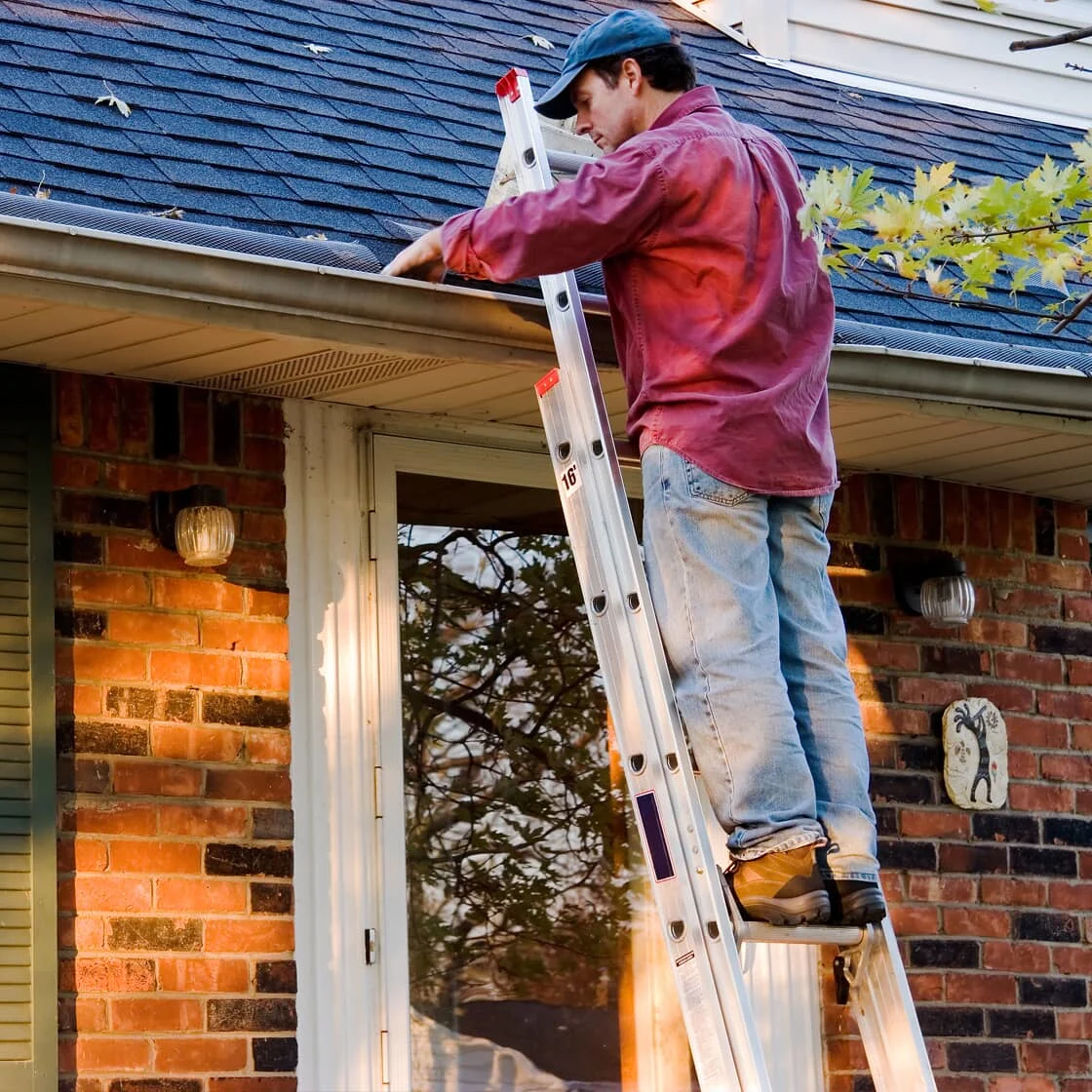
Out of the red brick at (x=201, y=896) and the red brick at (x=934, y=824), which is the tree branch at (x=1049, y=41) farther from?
the red brick at (x=934, y=824)

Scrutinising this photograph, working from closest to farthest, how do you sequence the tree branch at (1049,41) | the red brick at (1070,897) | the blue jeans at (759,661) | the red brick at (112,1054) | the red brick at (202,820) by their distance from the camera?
the tree branch at (1049,41) → the blue jeans at (759,661) → the red brick at (112,1054) → the red brick at (202,820) → the red brick at (1070,897)

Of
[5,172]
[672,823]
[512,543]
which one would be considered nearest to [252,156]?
[5,172]

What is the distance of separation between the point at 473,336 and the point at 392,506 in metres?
0.98

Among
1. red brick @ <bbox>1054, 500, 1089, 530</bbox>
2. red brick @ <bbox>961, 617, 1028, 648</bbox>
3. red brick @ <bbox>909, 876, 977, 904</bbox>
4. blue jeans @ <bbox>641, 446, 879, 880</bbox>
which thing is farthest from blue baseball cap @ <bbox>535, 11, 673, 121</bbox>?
red brick @ <bbox>1054, 500, 1089, 530</bbox>

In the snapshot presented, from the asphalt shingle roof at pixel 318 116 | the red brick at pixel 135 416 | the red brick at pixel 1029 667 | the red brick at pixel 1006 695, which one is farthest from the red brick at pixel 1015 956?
the red brick at pixel 135 416

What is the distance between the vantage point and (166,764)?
502cm

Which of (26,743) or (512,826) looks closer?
(26,743)

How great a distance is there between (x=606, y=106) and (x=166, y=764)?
1.88 m

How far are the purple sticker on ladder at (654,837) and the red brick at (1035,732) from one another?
2.89 meters

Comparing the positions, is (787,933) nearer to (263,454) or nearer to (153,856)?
(153,856)

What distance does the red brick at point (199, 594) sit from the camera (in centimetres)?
513

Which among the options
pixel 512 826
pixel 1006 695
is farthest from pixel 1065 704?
pixel 512 826

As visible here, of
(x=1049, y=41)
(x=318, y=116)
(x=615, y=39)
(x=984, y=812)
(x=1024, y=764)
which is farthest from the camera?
(x=1024, y=764)

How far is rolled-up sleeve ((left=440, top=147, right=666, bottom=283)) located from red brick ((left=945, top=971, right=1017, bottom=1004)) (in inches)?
118
